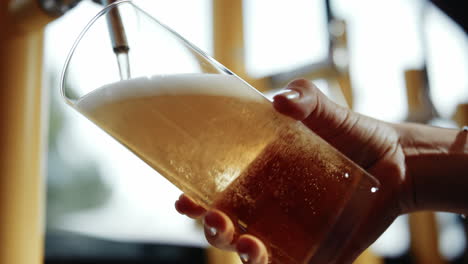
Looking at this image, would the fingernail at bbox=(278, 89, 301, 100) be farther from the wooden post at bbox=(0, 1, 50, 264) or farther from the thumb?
the wooden post at bbox=(0, 1, 50, 264)

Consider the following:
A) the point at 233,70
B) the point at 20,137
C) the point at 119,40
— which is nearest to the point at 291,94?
the point at 119,40

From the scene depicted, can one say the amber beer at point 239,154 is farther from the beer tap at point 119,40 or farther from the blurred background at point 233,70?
the blurred background at point 233,70

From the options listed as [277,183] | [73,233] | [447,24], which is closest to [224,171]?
[277,183]

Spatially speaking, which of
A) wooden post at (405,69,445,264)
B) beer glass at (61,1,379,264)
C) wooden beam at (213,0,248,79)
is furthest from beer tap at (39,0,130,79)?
wooden post at (405,69,445,264)

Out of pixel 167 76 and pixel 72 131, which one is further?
pixel 72 131

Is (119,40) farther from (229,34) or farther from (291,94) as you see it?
(229,34)

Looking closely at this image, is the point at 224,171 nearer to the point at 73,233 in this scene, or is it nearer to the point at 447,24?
the point at 73,233

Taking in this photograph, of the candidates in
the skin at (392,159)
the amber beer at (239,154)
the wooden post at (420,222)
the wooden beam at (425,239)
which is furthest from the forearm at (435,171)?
the wooden beam at (425,239)
